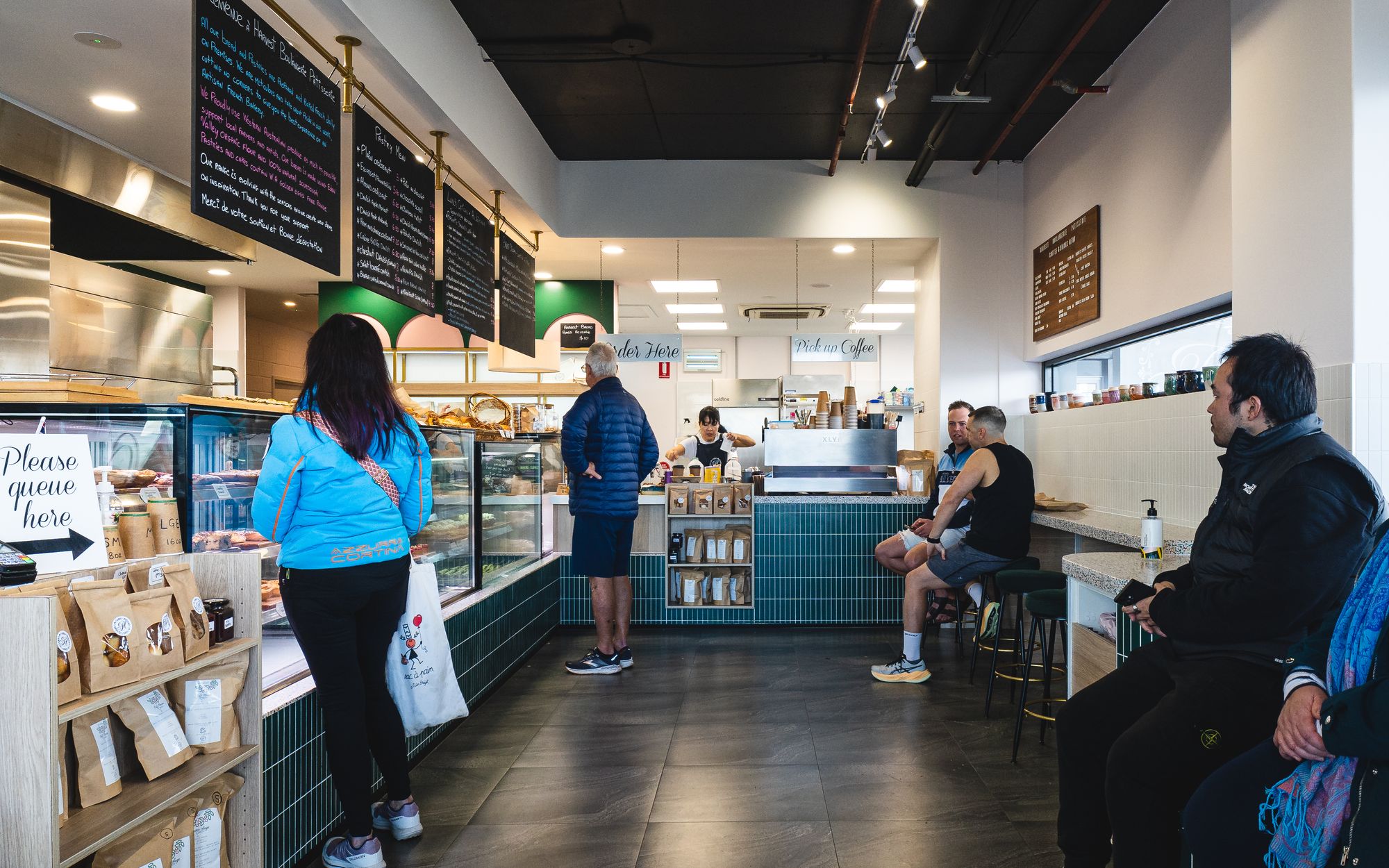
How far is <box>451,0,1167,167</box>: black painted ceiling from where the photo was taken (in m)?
4.54

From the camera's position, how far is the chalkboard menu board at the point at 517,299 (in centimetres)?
627

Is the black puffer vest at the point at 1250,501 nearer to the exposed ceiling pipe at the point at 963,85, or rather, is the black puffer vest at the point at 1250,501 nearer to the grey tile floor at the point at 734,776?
the grey tile floor at the point at 734,776

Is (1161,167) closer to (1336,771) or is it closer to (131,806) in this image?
(1336,771)

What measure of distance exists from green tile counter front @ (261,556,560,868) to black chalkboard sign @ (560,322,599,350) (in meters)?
3.27

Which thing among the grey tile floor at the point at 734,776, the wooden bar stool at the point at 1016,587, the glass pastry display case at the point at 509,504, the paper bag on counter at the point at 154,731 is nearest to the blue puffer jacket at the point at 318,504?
the paper bag on counter at the point at 154,731

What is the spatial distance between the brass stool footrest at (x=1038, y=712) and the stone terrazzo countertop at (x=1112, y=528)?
0.81 m

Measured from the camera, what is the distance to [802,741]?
12.3 feet

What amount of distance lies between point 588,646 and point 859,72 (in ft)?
12.5

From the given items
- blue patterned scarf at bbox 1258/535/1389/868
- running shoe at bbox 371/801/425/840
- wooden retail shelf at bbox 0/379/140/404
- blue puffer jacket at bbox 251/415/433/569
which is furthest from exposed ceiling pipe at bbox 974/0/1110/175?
running shoe at bbox 371/801/425/840

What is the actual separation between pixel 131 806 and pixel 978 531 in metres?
3.85

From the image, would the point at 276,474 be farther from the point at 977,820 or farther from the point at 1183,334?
the point at 1183,334

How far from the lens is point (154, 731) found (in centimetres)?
200

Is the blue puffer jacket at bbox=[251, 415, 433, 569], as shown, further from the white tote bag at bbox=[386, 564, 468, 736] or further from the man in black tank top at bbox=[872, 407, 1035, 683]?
the man in black tank top at bbox=[872, 407, 1035, 683]

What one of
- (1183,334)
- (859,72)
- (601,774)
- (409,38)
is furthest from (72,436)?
(1183,334)
